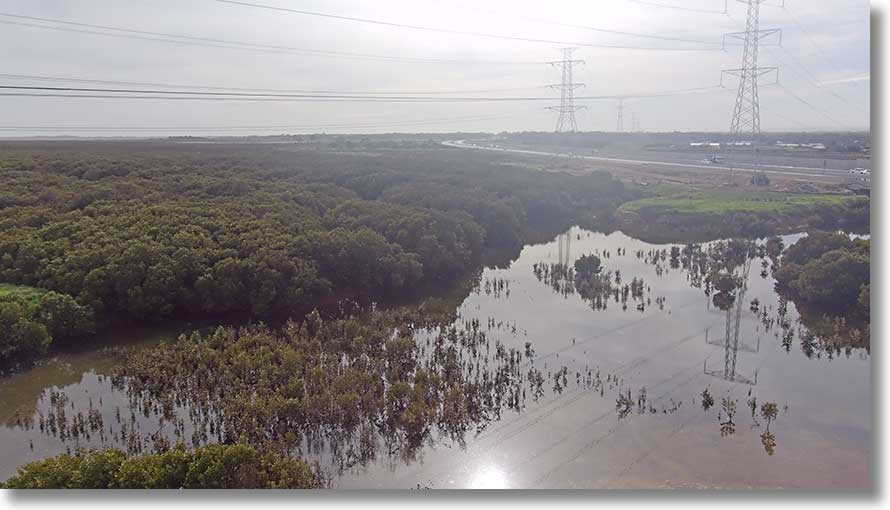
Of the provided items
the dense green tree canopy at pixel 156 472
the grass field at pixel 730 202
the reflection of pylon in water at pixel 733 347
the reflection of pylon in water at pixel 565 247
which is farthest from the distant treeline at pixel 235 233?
the reflection of pylon in water at pixel 733 347

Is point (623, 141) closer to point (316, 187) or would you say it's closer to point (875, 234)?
point (316, 187)

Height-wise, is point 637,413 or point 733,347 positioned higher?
point 733,347

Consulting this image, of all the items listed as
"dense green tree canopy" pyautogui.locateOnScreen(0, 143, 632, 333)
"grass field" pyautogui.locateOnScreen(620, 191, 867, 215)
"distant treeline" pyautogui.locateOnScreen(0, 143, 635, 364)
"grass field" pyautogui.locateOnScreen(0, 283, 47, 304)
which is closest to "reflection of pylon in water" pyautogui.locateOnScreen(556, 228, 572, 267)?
"distant treeline" pyautogui.locateOnScreen(0, 143, 635, 364)

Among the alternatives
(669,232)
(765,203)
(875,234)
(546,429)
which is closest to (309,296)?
(546,429)

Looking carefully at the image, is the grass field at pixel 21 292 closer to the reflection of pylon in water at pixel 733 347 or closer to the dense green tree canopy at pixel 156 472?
the dense green tree canopy at pixel 156 472

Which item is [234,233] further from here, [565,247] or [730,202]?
[730,202]

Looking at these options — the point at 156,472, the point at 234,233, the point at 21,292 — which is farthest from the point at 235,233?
the point at 156,472
